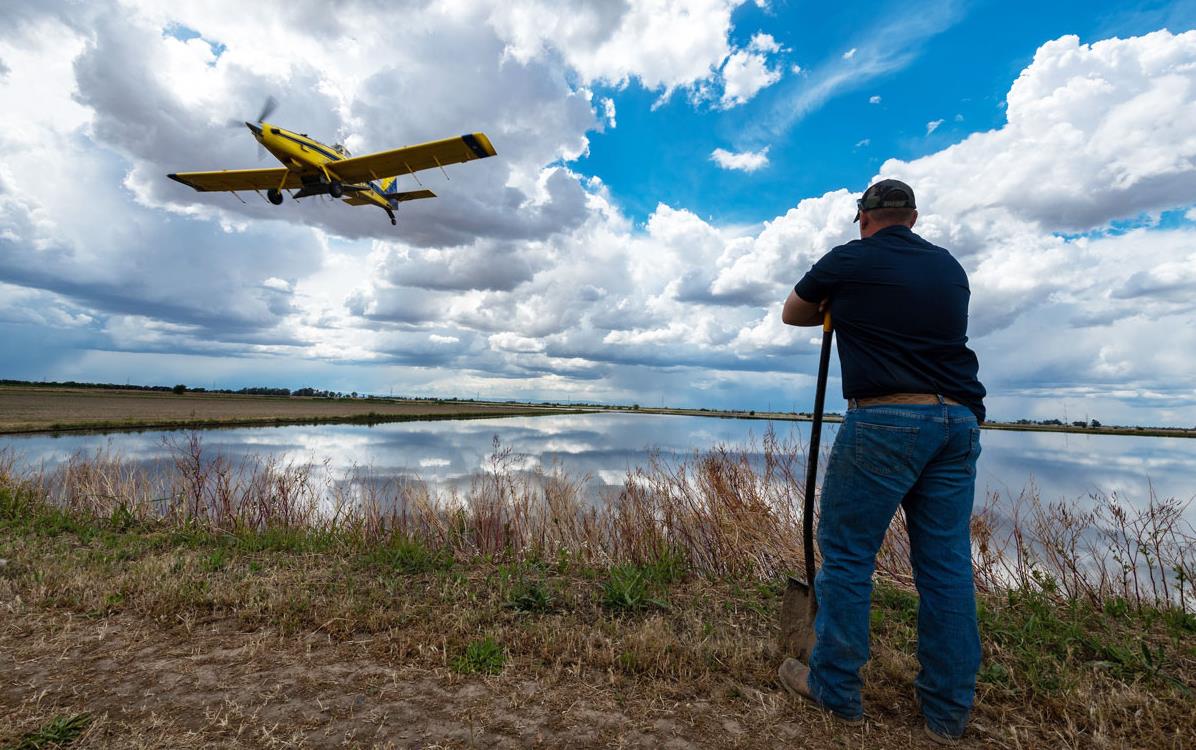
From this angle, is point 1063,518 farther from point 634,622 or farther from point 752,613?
point 634,622

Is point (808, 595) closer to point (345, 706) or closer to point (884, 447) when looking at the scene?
point (884, 447)

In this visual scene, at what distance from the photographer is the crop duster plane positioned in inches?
622

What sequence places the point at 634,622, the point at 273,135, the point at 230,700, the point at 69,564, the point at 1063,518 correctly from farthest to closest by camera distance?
the point at 273,135, the point at 1063,518, the point at 69,564, the point at 634,622, the point at 230,700

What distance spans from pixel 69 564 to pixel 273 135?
53.3 feet

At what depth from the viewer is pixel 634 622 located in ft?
11.2

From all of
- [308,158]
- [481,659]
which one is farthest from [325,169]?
[481,659]

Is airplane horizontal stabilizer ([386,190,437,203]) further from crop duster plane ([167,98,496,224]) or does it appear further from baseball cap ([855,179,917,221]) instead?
baseball cap ([855,179,917,221])

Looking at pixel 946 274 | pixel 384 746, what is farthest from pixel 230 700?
pixel 946 274

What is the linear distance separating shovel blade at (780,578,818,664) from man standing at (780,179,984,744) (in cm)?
44

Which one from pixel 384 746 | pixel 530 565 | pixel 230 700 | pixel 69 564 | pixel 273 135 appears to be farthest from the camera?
pixel 273 135

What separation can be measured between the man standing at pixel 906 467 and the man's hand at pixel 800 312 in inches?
8.7

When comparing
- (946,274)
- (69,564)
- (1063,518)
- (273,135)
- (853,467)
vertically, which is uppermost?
(273,135)

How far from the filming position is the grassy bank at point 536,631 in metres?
2.25

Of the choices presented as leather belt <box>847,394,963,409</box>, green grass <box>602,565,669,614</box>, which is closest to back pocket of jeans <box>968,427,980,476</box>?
leather belt <box>847,394,963,409</box>
